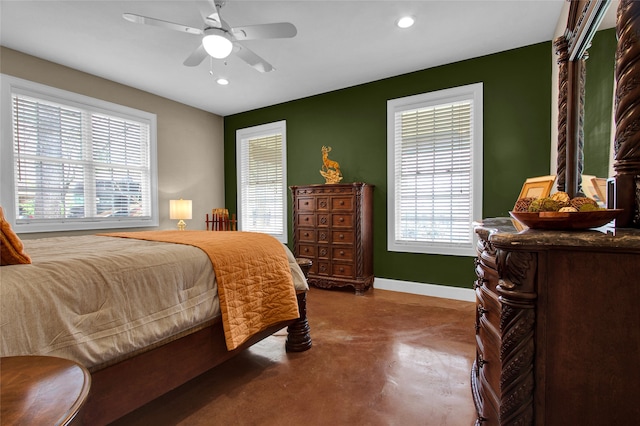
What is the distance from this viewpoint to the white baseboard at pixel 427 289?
3.58 meters

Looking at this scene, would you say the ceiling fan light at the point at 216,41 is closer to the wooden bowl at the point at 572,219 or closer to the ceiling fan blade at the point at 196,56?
the ceiling fan blade at the point at 196,56

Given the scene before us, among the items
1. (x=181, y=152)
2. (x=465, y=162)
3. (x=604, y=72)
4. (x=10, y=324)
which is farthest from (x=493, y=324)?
(x=181, y=152)

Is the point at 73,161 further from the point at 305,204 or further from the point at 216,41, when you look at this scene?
the point at 305,204

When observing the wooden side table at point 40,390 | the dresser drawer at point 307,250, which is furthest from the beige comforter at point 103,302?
the dresser drawer at point 307,250

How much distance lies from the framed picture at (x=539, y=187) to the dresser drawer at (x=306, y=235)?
2.55m

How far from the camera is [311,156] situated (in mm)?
4766

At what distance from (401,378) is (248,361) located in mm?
1089

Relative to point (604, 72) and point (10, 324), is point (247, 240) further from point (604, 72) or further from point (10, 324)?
point (604, 72)

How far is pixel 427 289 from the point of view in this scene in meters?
3.82

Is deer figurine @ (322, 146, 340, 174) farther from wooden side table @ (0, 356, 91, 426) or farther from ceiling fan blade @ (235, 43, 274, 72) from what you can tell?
wooden side table @ (0, 356, 91, 426)

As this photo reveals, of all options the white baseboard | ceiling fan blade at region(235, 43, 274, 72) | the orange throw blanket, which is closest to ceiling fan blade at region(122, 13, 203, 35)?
ceiling fan blade at region(235, 43, 274, 72)

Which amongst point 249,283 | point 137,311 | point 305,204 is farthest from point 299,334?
point 305,204

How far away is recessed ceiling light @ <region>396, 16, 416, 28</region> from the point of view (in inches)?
108

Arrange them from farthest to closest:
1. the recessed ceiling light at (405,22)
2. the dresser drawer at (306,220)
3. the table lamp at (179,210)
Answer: the table lamp at (179,210), the dresser drawer at (306,220), the recessed ceiling light at (405,22)
